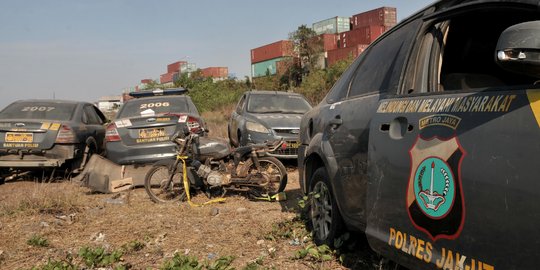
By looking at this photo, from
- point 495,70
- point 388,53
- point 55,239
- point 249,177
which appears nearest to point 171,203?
point 249,177

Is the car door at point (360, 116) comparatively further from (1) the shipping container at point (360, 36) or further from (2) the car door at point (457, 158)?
(1) the shipping container at point (360, 36)

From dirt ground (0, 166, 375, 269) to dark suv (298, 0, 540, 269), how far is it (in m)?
0.64

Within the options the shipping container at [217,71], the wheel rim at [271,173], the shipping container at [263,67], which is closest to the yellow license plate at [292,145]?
the wheel rim at [271,173]

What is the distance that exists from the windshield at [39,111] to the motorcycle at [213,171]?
3053mm

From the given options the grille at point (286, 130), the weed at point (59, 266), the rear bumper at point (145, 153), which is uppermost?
the grille at point (286, 130)

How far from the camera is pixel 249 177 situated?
657 cm

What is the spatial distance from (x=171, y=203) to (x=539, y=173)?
5424 mm

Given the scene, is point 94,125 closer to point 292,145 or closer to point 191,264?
point 292,145

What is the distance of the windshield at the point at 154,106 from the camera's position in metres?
8.37

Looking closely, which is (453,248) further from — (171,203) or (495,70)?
(171,203)

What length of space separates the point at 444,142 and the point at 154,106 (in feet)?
22.6

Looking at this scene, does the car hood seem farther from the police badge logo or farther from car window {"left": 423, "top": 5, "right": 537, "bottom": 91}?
the police badge logo

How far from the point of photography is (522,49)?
173 centimetres

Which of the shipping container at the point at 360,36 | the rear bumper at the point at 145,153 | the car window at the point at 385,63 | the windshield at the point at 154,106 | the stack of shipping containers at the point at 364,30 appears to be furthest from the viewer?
the shipping container at the point at 360,36
